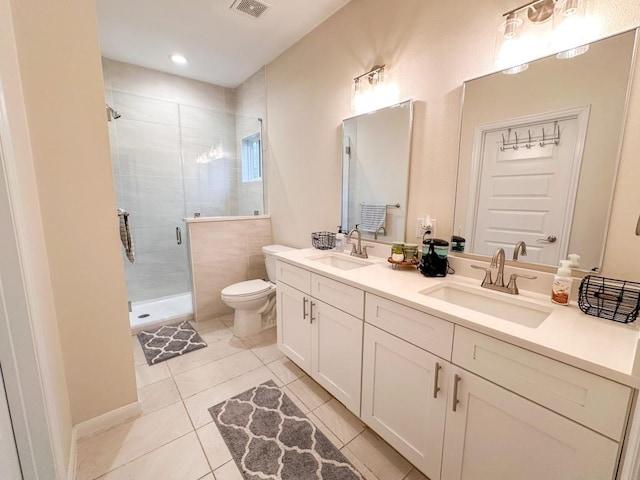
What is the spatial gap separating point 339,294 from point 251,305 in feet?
3.92

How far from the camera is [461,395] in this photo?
1001 millimetres

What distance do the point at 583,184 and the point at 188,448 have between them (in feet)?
7.24

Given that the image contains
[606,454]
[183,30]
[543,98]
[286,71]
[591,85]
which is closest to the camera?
[606,454]

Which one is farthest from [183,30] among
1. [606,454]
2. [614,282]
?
[606,454]

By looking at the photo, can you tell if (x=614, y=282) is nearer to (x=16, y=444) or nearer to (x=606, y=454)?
(x=606, y=454)

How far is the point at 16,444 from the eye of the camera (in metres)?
0.94

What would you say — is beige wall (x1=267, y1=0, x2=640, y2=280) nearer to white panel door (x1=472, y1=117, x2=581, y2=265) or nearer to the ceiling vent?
white panel door (x1=472, y1=117, x2=581, y2=265)

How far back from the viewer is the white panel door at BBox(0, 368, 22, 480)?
33.0 inches

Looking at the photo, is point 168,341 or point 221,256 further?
point 221,256

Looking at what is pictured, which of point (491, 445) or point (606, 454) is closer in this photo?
point (606, 454)

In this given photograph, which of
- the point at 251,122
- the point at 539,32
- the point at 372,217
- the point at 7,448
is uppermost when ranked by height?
the point at 251,122

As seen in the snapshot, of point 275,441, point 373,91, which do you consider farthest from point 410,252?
point 275,441

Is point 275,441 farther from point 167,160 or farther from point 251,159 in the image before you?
point 167,160

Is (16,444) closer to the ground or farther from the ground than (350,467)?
farther from the ground
